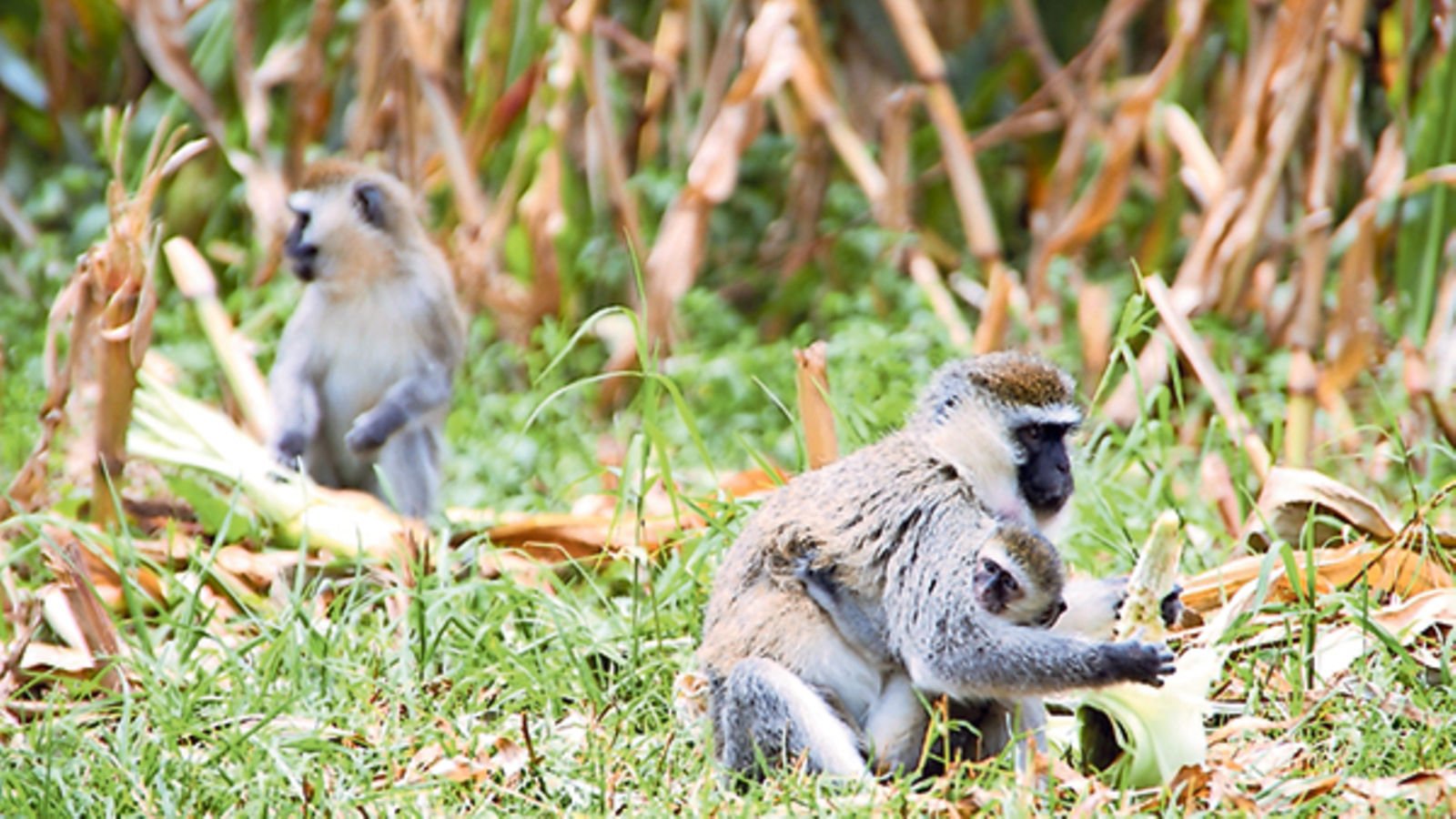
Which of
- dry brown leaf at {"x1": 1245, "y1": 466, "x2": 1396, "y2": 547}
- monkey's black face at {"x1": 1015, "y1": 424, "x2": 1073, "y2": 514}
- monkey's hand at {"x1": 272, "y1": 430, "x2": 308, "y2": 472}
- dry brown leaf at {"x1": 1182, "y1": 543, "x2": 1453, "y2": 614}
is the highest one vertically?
monkey's black face at {"x1": 1015, "y1": 424, "x2": 1073, "y2": 514}

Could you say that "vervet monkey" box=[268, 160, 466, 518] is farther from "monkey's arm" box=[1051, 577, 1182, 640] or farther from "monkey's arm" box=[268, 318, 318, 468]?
"monkey's arm" box=[1051, 577, 1182, 640]


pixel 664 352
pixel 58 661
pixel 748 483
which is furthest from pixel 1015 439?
pixel 664 352

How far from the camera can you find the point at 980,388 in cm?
370

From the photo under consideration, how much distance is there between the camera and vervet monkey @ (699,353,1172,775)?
11.1ft

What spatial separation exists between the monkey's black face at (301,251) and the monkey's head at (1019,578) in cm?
353

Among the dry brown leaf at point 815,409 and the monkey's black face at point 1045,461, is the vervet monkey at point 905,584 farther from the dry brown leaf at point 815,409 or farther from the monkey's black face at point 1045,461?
the dry brown leaf at point 815,409

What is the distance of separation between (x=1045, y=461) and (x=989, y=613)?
1.26ft

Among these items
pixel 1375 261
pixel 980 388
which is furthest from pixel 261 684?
pixel 1375 261

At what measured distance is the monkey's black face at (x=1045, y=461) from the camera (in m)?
3.65

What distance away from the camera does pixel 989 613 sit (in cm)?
343

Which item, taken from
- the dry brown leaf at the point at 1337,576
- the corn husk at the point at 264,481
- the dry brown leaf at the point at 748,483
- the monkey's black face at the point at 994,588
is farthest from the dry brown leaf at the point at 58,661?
the dry brown leaf at the point at 1337,576

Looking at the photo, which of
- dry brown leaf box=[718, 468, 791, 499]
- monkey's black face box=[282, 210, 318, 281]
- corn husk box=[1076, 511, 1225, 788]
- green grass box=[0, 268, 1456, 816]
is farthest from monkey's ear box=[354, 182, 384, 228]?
corn husk box=[1076, 511, 1225, 788]

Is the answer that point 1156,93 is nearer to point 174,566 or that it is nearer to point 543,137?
point 543,137

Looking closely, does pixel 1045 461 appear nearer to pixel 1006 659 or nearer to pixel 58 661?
pixel 1006 659
